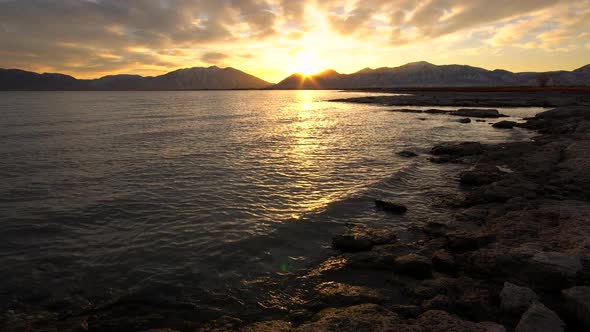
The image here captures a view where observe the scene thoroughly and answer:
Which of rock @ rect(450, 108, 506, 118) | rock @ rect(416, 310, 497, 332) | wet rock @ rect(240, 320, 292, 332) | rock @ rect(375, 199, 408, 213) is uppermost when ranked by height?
rock @ rect(450, 108, 506, 118)

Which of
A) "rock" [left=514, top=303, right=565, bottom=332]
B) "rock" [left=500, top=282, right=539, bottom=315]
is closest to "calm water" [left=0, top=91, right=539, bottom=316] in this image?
"rock" [left=500, top=282, right=539, bottom=315]

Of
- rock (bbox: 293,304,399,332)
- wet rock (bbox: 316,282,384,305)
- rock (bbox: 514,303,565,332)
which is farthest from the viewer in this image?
wet rock (bbox: 316,282,384,305)

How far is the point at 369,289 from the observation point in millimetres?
10469

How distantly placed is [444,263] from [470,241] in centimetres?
203

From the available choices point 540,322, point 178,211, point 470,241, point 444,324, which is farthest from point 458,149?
point 444,324

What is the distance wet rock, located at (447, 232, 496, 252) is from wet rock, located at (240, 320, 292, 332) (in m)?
7.57

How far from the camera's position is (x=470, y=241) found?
12523mm

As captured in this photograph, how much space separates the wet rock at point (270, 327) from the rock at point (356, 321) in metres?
0.49

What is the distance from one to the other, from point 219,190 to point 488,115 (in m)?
64.7

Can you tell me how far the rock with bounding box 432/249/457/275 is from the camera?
11198 mm

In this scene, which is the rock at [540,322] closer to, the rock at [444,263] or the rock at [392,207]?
the rock at [444,263]

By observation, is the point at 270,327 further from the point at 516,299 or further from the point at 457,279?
the point at 516,299

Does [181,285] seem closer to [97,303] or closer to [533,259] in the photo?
[97,303]

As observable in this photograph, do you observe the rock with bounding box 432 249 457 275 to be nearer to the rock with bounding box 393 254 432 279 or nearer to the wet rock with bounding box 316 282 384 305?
the rock with bounding box 393 254 432 279
